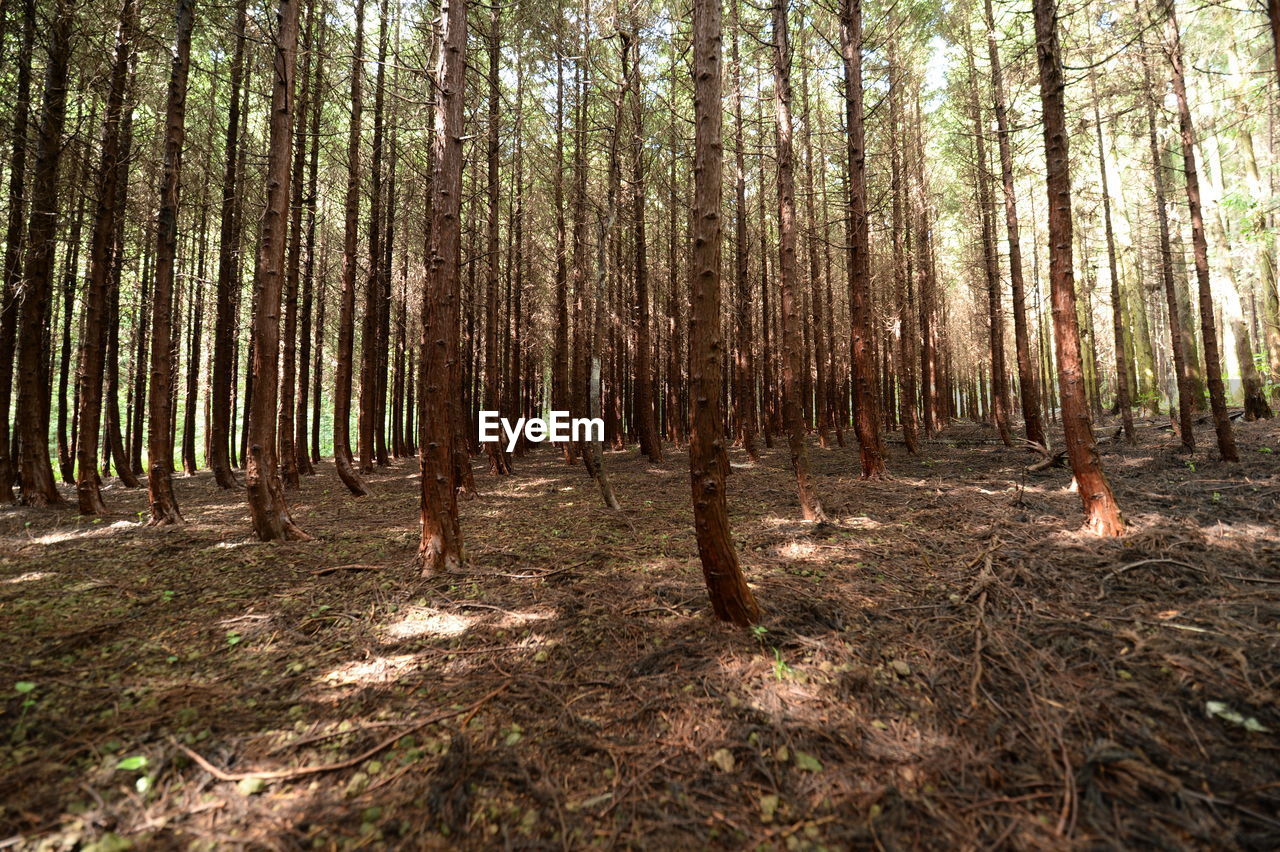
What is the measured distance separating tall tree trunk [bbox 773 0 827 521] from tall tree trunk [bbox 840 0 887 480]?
7.71ft

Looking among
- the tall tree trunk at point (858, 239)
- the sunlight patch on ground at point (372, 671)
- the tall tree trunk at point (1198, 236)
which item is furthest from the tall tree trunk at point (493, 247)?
the tall tree trunk at point (1198, 236)

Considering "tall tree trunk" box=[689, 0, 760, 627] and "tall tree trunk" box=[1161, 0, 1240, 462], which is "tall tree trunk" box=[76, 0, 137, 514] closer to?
"tall tree trunk" box=[689, 0, 760, 627]

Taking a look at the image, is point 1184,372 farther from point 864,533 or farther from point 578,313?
point 578,313

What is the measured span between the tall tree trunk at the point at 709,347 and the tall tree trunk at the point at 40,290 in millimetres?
10957

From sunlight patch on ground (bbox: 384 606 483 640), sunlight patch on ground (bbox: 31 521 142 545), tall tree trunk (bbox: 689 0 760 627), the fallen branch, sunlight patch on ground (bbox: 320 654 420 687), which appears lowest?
the fallen branch

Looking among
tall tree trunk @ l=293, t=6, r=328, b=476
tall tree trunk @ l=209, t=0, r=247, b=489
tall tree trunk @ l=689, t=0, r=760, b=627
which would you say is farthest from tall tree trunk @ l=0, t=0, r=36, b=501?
tall tree trunk @ l=689, t=0, r=760, b=627

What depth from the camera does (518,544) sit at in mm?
6242

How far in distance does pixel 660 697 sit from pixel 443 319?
4131 millimetres

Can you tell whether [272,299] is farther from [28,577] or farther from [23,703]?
[23,703]

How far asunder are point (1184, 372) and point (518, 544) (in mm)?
12661

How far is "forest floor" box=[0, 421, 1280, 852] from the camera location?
6.48 feet

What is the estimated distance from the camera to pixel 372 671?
127 inches

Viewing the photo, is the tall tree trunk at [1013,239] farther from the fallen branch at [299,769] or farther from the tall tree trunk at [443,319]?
the fallen branch at [299,769]

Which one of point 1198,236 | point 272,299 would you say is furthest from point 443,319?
point 1198,236
